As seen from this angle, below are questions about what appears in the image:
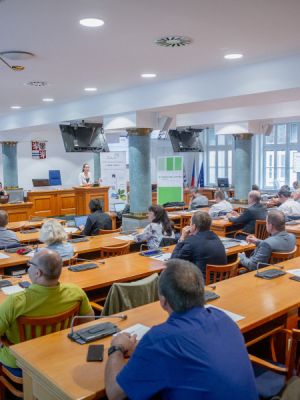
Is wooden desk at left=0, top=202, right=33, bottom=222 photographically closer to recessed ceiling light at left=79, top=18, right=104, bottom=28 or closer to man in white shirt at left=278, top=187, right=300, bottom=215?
man in white shirt at left=278, top=187, right=300, bottom=215

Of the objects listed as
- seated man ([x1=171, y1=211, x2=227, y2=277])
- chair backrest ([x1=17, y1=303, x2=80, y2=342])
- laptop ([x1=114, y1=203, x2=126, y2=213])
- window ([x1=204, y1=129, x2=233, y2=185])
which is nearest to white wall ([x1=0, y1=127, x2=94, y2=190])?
window ([x1=204, y1=129, x2=233, y2=185])

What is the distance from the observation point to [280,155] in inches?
615

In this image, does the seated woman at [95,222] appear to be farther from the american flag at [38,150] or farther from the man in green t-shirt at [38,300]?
the american flag at [38,150]

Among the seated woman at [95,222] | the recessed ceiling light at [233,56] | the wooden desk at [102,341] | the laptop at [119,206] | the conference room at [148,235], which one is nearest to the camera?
the conference room at [148,235]

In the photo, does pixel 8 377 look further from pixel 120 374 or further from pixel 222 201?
pixel 222 201

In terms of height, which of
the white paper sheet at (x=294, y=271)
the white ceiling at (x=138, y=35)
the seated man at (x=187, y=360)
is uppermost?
the white ceiling at (x=138, y=35)

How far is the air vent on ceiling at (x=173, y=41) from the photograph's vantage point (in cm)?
420

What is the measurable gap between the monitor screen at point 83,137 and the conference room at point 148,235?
31 mm

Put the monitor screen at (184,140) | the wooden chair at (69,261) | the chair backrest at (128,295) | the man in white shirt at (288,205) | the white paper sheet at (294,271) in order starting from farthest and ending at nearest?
the monitor screen at (184,140) < the man in white shirt at (288,205) < the wooden chair at (69,261) < the white paper sheet at (294,271) < the chair backrest at (128,295)

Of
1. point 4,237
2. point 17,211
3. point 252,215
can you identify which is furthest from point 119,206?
point 4,237

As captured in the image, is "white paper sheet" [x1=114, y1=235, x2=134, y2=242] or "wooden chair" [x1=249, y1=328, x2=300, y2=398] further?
"white paper sheet" [x1=114, y1=235, x2=134, y2=242]

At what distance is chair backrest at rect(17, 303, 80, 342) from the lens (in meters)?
2.62

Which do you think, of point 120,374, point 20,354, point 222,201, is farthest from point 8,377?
point 222,201

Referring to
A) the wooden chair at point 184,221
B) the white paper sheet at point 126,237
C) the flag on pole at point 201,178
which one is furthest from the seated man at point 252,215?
the flag on pole at point 201,178
